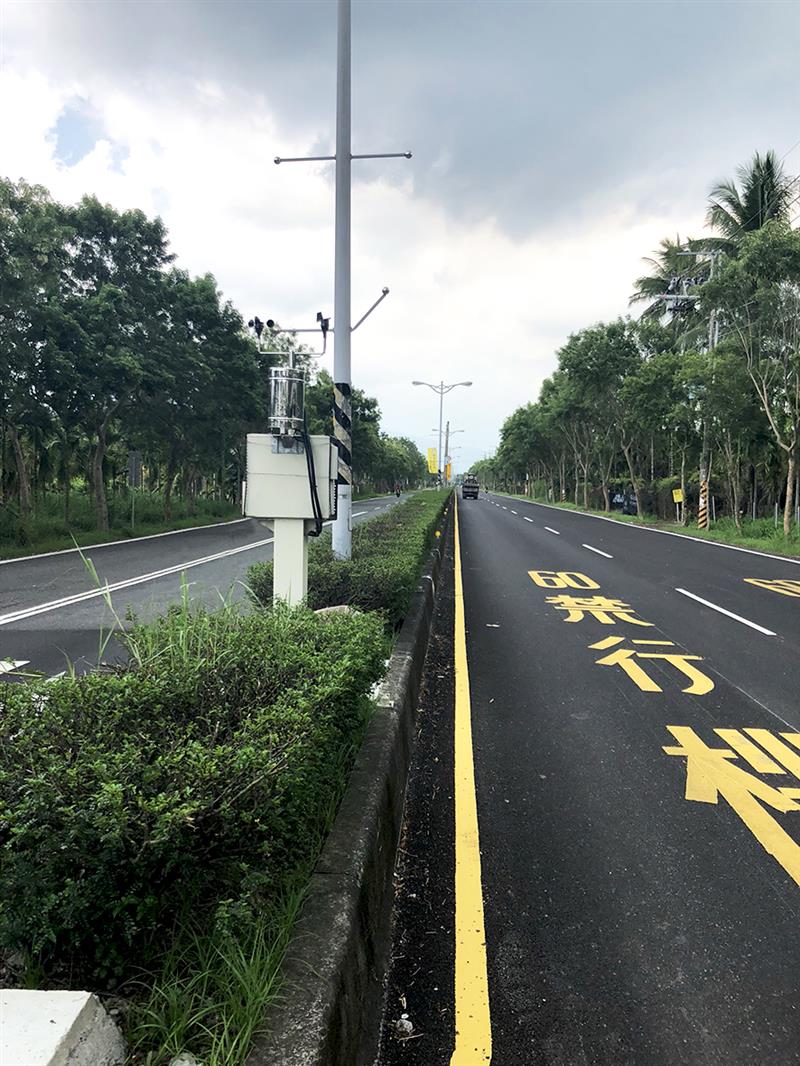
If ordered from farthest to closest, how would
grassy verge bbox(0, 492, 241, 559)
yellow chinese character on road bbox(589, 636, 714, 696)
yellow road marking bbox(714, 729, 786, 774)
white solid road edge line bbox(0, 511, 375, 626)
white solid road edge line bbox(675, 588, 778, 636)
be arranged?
grassy verge bbox(0, 492, 241, 559)
white solid road edge line bbox(0, 511, 375, 626)
white solid road edge line bbox(675, 588, 778, 636)
yellow chinese character on road bbox(589, 636, 714, 696)
yellow road marking bbox(714, 729, 786, 774)

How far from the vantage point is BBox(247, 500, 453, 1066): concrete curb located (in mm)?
1653

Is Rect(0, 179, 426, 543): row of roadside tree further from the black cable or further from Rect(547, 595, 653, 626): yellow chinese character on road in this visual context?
Rect(547, 595, 653, 626): yellow chinese character on road

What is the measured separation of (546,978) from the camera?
2453 millimetres

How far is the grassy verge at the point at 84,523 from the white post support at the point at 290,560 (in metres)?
6.27

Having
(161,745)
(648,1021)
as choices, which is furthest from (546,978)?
(161,745)

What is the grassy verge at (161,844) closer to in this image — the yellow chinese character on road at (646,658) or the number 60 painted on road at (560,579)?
the yellow chinese character on road at (646,658)

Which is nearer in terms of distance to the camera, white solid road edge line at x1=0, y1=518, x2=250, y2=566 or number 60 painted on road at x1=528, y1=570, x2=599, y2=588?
number 60 painted on road at x1=528, y1=570, x2=599, y2=588

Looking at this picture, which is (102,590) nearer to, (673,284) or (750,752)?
(750,752)

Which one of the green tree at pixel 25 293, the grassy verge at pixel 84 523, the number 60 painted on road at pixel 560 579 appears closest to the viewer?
the number 60 painted on road at pixel 560 579

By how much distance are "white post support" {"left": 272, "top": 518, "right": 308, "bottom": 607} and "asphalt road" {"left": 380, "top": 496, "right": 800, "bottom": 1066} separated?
1.46m

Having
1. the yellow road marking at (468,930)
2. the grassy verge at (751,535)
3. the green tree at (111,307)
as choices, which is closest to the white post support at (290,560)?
the yellow road marking at (468,930)

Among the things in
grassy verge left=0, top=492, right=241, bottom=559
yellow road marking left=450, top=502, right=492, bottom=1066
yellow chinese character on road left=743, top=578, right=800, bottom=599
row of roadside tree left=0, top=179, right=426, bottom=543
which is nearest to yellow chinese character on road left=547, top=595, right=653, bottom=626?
yellow chinese character on road left=743, top=578, right=800, bottom=599

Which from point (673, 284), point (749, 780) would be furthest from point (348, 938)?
point (673, 284)

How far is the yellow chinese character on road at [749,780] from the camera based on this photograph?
3410 millimetres
